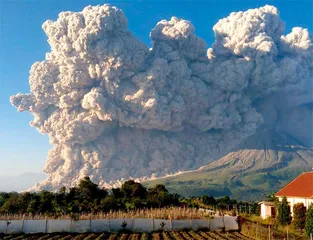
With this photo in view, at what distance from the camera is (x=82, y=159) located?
111562mm

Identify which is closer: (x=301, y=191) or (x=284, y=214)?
(x=284, y=214)

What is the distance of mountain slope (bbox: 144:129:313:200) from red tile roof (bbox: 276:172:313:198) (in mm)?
70508

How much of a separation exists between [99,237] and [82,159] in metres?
85.2

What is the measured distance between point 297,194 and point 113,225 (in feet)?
47.9

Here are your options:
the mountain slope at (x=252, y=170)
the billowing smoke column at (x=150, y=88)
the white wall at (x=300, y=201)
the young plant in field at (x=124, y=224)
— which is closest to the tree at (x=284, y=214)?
the white wall at (x=300, y=201)

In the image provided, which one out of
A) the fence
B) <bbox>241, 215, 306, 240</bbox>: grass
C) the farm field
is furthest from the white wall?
the farm field

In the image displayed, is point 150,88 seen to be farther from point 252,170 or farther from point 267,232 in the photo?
point 267,232

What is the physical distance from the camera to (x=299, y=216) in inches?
1230

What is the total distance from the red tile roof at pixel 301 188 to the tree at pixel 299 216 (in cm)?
159

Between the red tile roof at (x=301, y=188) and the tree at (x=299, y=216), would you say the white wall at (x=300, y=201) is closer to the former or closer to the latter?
the red tile roof at (x=301, y=188)

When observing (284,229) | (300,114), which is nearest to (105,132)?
(300,114)

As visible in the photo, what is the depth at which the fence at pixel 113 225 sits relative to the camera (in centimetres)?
2928

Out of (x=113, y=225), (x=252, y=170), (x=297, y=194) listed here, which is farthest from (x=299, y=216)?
(x=252, y=170)

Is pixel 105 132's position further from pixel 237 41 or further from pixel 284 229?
pixel 284 229
